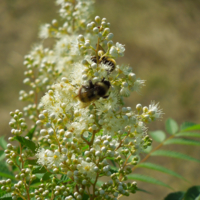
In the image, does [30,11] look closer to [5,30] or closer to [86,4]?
[5,30]

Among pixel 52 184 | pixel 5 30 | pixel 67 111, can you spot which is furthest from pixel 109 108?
pixel 5 30

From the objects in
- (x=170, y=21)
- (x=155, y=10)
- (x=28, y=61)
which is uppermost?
(x=155, y=10)

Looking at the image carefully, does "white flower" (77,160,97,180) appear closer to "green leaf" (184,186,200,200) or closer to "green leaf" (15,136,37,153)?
"green leaf" (15,136,37,153)

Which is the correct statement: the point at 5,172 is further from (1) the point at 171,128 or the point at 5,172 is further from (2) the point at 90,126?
(1) the point at 171,128

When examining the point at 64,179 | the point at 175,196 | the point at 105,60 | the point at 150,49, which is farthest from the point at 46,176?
the point at 150,49

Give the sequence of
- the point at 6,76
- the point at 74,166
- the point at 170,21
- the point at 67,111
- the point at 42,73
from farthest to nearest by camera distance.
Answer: the point at 170,21 < the point at 6,76 < the point at 42,73 < the point at 67,111 < the point at 74,166

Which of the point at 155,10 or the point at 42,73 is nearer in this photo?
the point at 42,73
